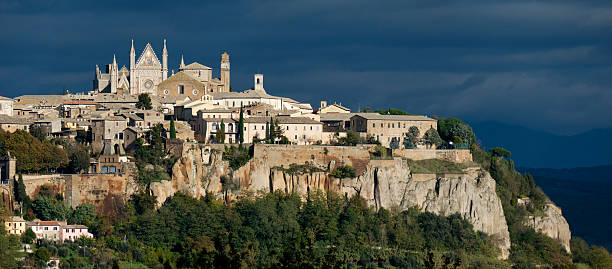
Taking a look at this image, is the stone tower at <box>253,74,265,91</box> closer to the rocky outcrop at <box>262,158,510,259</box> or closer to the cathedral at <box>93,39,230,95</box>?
the cathedral at <box>93,39,230,95</box>

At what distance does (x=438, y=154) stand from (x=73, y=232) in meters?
28.2

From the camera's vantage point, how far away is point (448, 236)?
77.4 metres

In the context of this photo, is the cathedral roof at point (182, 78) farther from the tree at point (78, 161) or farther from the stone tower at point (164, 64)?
the tree at point (78, 161)

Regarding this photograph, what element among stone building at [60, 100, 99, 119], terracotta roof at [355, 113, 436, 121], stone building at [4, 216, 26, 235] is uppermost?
stone building at [60, 100, 99, 119]

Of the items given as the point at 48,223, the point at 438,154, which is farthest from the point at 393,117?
the point at 48,223

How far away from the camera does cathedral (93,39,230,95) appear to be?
3661 inches

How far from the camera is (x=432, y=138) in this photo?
8544 centimetres

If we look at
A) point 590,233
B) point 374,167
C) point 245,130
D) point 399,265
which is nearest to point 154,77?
point 245,130

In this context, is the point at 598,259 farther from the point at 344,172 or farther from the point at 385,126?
the point at 344,172

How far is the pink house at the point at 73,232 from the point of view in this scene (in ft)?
219

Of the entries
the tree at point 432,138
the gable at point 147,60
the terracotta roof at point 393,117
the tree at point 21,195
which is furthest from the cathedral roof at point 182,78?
the tree at point 21,195

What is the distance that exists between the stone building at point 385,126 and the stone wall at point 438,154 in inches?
122

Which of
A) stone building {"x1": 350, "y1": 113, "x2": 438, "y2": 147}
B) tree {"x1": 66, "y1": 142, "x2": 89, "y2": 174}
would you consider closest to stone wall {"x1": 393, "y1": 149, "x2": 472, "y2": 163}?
stone building {"x1": 350, "y1": 113, "x2": 438, "y2": 147}

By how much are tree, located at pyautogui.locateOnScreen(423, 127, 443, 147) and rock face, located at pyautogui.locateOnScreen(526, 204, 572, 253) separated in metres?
8.77
